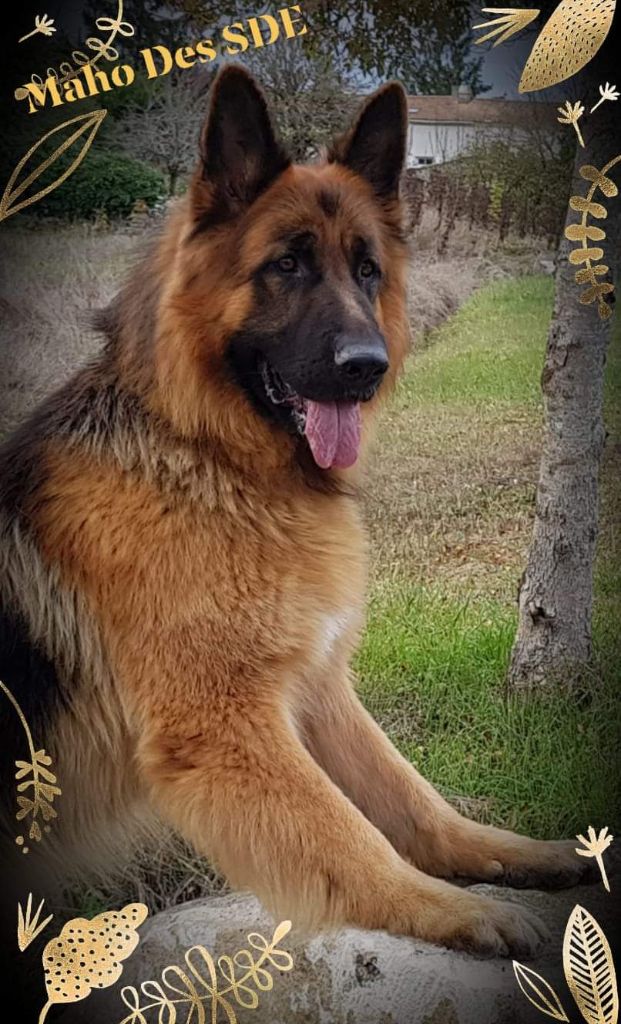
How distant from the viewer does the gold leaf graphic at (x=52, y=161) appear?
2.25 metres

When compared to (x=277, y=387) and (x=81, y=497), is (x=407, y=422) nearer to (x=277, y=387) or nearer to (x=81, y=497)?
(x=277, y=387)

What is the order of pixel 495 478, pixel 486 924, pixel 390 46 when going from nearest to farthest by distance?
pixel 486 924 < pixel 390 46 < pixel 495 478

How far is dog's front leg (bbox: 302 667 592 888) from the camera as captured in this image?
2.42 meters

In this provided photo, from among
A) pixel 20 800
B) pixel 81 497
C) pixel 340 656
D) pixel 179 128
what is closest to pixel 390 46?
pixel 179 128

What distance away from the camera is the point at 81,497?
229 centimetres

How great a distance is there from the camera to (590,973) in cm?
225

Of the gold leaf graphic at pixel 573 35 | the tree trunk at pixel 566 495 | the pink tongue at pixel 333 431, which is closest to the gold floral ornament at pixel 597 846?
the tree trunk at pixel 566 495

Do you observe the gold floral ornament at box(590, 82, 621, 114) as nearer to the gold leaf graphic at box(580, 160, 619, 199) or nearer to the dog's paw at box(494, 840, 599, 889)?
the gold leaf graphic at box(580, 160, 619, 199)

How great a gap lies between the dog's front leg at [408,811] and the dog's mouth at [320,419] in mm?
588

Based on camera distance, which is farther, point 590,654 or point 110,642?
point 590,654

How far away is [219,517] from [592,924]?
1328 mm

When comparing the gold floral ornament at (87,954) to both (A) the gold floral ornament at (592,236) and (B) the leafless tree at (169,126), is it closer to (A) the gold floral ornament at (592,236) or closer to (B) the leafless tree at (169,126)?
(B) the leafless tree at (169,126)

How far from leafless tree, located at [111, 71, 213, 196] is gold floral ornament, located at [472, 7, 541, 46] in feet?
2.28

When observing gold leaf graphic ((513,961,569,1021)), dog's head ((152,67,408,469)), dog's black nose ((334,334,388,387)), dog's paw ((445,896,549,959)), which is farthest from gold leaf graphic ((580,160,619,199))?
gold leaf graphic ((513,961,569,1021))
